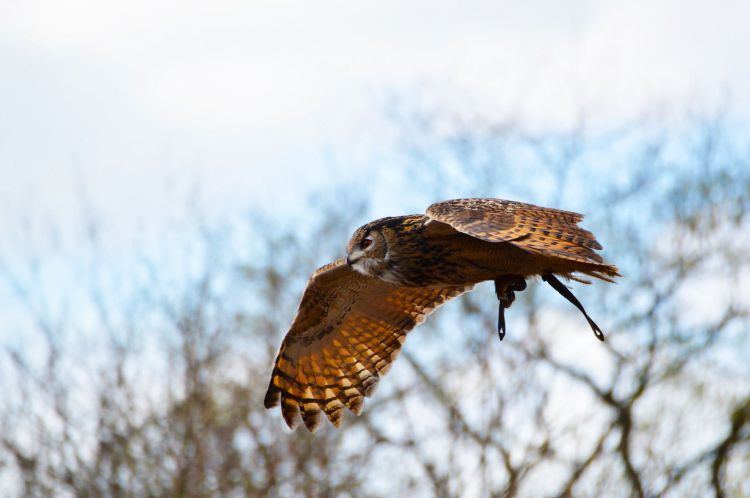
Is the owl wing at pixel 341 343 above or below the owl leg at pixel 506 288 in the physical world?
above

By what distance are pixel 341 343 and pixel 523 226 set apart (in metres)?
1.84

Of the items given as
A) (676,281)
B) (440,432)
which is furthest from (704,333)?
(440,432)

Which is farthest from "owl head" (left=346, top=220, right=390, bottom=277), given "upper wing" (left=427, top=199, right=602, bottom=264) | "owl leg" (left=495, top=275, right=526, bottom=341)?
"owl leg" (left=495, top=275, right=526, bottom=341)

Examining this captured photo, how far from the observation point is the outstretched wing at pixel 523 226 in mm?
5355

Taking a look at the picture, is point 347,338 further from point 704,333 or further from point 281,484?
point 704,333

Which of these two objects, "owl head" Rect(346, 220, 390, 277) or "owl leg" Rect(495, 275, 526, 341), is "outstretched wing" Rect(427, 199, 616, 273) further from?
"owl head" Rect(346, 220, 390, 277)

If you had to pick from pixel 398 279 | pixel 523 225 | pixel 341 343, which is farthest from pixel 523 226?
pixel 341 343

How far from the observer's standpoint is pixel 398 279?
20.4 ft

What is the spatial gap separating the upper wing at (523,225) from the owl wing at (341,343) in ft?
3.40

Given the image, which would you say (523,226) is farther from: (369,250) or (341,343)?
(341,343)

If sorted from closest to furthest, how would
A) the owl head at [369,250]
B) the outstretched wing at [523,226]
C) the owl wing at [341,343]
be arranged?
1. the outstretched wing at [523,226]
2. the owl head at [369,250]
3. the owl wing at [341,343]

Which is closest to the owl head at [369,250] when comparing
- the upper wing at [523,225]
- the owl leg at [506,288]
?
the upper wing at [523,225]

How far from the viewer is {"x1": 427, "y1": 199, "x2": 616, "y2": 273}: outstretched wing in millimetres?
5355

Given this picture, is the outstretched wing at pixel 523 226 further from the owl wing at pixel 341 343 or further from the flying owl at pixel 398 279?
the owl wing at pixel 341 343
